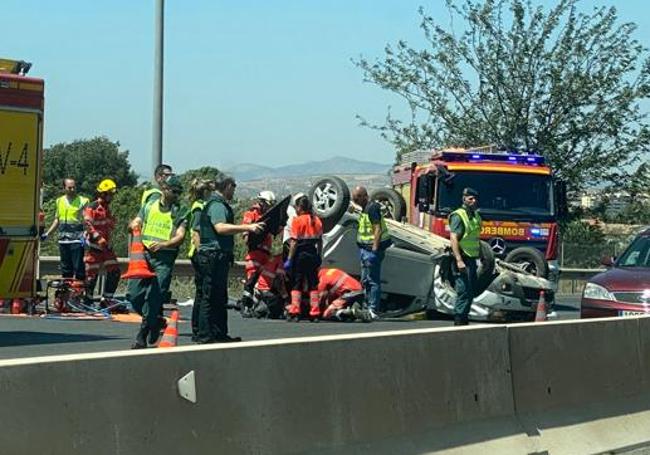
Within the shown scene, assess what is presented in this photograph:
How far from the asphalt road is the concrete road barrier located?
16.2 ft

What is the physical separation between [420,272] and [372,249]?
889mm

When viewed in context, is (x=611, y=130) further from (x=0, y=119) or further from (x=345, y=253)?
(x=0, y=119)

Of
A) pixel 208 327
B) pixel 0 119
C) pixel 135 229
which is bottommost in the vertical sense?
pixel 208 327

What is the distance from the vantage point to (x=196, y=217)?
10.8 metres

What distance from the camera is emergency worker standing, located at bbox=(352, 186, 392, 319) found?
1572 centimetres

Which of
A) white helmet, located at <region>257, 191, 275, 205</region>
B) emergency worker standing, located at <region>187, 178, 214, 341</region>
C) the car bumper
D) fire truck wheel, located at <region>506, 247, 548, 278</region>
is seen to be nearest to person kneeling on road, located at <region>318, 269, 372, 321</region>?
white helmet, located at <region>257, 191, 275, 205</region>

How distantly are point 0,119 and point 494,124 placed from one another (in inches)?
1023

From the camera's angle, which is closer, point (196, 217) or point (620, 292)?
point (196, 217)

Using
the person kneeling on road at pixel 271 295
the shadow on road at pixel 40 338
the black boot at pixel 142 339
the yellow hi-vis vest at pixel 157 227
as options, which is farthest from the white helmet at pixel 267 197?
the black boot at pixel 142 339

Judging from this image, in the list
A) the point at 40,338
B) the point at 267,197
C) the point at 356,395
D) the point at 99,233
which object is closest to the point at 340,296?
the point at 267,197

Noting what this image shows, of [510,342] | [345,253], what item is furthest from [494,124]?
[510,342]

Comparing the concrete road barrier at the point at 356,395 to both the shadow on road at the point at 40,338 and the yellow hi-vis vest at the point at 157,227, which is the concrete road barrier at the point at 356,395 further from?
the shadow on road at the point at 40,338

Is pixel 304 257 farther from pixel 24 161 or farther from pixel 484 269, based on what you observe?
pixel 24 161

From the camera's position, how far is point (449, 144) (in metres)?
36.8
